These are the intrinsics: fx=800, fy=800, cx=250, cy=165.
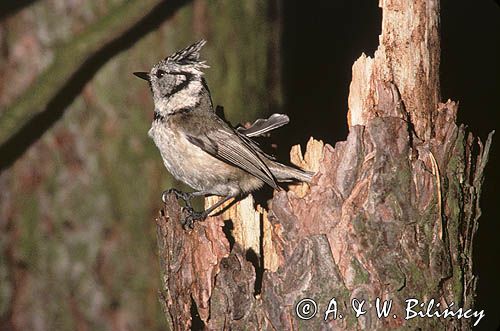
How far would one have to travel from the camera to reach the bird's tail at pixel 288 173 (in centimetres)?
409

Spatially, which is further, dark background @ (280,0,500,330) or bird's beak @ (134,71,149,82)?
dark background @ (280,0,500,330)

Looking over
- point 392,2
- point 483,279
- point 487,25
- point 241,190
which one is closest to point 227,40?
point 241,190

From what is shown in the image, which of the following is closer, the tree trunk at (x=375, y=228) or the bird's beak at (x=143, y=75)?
the tree trunk at (x=375, y=228)

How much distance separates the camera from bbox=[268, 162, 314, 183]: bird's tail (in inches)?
161

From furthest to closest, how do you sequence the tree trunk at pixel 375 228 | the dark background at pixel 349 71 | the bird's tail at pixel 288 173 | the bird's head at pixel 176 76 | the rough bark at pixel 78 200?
the dark background at pixel 349 71, the rough bark at pixel 78 200, the bird's head at pixel 176 76, the bird's tail at pixel 288 173, the tree trunk at pixel 375 228

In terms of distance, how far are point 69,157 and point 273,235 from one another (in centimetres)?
152

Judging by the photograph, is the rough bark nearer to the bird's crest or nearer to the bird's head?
the bird's head

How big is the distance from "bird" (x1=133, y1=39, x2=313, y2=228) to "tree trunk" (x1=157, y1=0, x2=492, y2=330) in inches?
29.3

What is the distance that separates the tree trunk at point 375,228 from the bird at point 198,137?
744 mm

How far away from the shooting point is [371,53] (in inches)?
232

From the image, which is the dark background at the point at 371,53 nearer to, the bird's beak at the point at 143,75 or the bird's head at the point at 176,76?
the bird's head at the point at 176,76

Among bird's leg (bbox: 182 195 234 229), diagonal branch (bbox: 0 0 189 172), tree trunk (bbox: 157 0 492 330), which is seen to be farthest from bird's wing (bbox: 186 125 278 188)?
diagonal branch (bbox: 0 0 189 172)

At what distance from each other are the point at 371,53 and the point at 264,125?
183 centimetres

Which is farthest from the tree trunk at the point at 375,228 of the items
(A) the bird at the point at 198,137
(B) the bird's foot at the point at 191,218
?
(A) the bird at the point at 198,137
